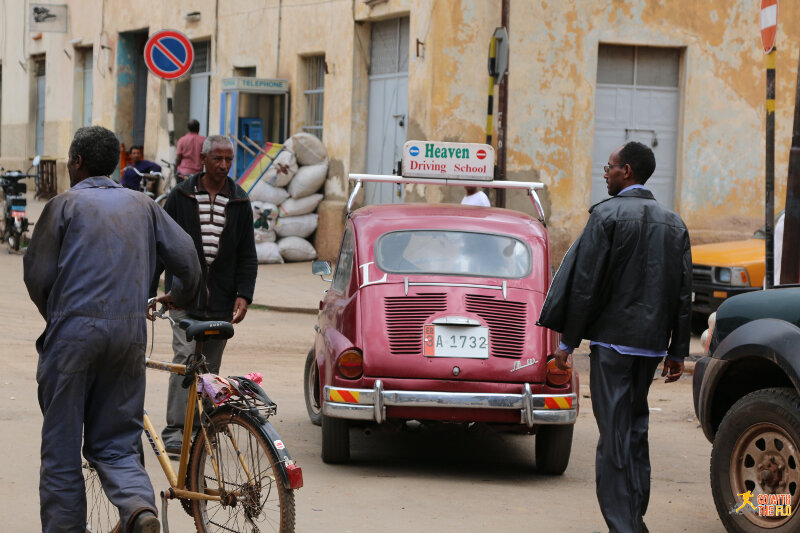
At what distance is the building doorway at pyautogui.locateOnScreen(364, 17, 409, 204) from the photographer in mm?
20422

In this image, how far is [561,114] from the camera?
1920cm

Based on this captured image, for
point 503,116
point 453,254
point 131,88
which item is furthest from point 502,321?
point 131,88

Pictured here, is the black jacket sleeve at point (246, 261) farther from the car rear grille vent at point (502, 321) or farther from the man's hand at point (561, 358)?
the man's hand at point (561, 358)

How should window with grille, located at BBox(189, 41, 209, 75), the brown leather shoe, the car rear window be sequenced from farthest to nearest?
window with grille, located at BBox(189, 41, 209, 75)
the car rear window
the brown leather shoe

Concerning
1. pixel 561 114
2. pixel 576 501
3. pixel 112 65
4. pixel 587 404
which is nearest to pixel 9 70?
pixel 112 65

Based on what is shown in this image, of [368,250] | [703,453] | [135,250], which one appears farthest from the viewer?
[703,453]

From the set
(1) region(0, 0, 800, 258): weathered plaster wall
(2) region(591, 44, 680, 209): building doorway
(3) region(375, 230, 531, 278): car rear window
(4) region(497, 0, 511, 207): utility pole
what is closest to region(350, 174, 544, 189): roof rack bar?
(3) region(375, 230, 531, 278): car rear window

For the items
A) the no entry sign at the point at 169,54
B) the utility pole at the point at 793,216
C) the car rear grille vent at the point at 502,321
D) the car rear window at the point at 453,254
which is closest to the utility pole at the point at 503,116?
the no entry sign at the point at 169,54

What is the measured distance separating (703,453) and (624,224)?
3.37 m

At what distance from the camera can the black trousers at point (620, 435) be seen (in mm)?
6086

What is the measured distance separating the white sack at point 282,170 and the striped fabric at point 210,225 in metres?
12.8

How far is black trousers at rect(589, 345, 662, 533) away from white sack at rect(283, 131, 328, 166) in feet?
50.7

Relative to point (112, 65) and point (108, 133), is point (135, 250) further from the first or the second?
point (112, 65)

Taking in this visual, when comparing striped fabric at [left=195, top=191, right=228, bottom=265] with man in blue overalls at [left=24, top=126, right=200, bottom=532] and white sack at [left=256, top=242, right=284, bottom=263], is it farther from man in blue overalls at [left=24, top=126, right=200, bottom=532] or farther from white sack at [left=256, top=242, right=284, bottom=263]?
white sack at [left=256, top=242, right=284, bottom=263]
